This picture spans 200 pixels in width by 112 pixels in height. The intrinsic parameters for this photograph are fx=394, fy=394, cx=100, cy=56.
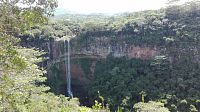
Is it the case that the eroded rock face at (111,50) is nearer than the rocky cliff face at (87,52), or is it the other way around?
the eroded rock face at (111,50)

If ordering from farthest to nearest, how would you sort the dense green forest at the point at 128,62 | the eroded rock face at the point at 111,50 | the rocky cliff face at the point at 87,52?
the rocky cliff face at the point at 87,52 < the eroded rock face at the point at 111,50 < the dense green forest at the point at 128,62

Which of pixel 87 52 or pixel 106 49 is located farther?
pixel 87 52

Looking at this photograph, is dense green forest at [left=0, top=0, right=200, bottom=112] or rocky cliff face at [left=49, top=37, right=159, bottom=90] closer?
dense green forest at [left=0, top=0, right=200, bottom=112]

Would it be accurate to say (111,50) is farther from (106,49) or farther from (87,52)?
A: (87,52)

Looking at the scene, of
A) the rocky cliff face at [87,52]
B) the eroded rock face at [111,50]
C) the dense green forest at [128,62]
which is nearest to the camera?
the dense green forest at [128,62]

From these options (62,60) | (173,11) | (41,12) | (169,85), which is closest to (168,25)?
(173,11)

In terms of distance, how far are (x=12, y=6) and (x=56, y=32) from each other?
37748mm

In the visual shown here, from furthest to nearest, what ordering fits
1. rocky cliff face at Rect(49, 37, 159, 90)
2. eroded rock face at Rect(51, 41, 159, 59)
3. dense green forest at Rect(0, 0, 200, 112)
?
rocky cliff face at Rect(49, 37, 159, 90) → eroded rock face at Rect(51, 41, 159, 59) → dense green forest at Rect(0, 0, 200, 112)

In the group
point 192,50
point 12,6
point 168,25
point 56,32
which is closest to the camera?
point 12,6

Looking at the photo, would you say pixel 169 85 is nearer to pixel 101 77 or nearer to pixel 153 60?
pixel 153 60

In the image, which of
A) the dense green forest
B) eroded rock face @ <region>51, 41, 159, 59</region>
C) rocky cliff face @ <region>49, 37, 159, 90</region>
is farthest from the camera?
rocky cliff face @ <region>49, 37, 159, 90</region>

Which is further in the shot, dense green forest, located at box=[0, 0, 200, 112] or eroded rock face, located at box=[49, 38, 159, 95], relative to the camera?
eroded rock face, located at box=[49, 38, 159, 95]

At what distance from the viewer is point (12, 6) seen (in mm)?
8766

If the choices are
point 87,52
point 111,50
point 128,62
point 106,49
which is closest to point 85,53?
point 87,52
